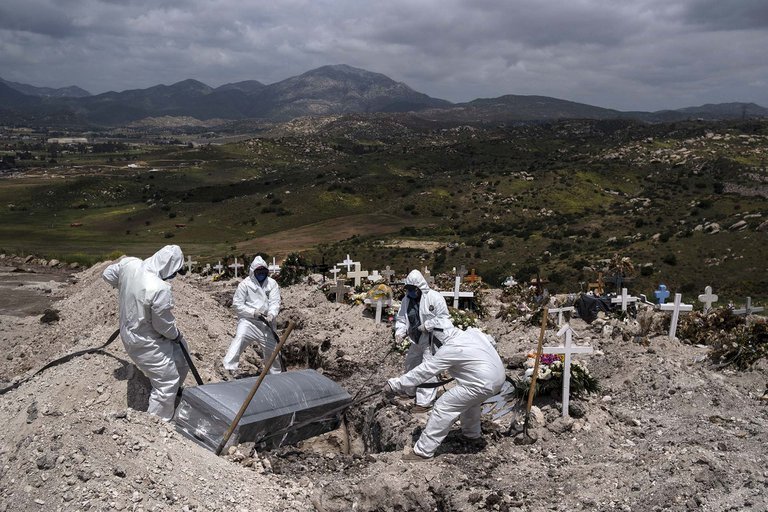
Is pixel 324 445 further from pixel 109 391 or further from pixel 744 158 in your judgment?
pixel 744 158

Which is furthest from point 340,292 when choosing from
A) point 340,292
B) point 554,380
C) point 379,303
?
point 554,380

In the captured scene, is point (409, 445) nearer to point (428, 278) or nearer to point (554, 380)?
point (554, 380)

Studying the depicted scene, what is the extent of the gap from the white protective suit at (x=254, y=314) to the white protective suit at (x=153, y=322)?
268 cm

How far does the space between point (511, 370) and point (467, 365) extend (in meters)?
3.56

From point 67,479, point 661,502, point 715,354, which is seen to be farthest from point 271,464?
point 715,354

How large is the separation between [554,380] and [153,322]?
5.60 metres

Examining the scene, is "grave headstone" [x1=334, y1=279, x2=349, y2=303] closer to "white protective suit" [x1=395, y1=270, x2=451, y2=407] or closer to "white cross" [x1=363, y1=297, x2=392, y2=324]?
"white cross" [x1=363, y1=297, x2=392, y2=324]

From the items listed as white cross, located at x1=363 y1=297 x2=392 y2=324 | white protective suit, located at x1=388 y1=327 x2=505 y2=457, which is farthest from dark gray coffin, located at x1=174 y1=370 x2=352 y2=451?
white cross, located at x1=363 y1=297 x2=392 y2=324

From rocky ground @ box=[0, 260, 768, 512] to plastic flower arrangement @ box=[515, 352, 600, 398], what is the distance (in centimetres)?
21

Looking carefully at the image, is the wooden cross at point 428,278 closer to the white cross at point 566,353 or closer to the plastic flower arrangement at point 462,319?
the plastic flower arrangement at point 462,319

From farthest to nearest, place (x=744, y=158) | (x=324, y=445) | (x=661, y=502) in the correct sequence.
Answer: (x=744, y=158)
(x=324, y=445)
(x=661, y=502)

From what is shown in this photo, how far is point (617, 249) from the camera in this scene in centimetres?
3053

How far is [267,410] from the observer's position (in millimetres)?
8664

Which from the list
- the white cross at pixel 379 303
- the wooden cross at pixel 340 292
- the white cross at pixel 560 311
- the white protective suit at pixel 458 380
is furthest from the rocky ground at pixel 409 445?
the wooden cross at pixel 340 292
